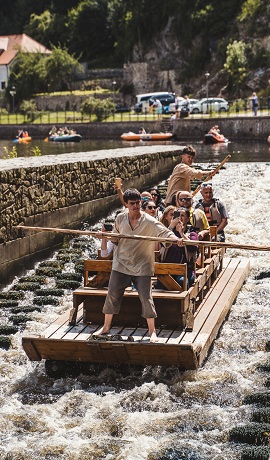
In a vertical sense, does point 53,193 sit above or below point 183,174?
below

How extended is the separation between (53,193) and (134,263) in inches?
302

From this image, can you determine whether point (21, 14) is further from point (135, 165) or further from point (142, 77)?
point (135, 165)

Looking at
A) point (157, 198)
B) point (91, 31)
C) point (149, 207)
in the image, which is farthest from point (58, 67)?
point (149, 207)

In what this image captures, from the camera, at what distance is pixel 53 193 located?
18.2 meters

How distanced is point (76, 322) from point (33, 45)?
9722cm

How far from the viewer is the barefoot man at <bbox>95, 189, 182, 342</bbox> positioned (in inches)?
419

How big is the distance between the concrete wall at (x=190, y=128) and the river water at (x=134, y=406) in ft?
146

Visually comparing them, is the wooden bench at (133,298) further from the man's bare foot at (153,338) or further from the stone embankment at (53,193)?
the stone embankment at (53,193)

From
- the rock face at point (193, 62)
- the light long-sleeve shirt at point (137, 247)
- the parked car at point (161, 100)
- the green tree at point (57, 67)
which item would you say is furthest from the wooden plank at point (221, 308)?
the green tree at point (57, 67)

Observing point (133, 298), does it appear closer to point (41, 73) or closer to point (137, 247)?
point (137, 247)

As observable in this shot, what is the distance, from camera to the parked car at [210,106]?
68125mm

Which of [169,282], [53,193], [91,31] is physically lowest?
[169,282]

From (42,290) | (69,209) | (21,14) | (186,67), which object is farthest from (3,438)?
(21,14)

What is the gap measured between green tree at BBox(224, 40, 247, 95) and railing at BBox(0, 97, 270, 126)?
832 centimetres
